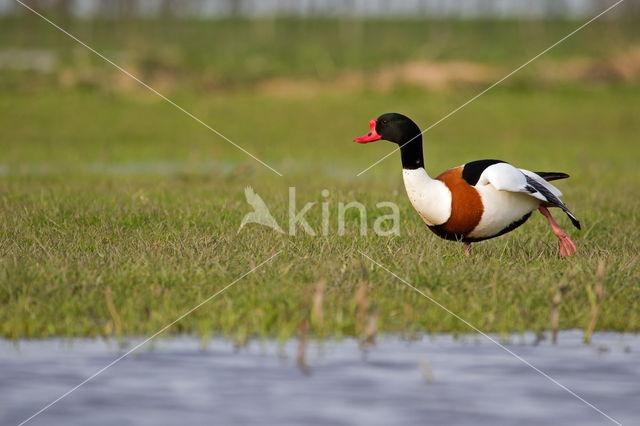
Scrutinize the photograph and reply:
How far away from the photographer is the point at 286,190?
12.3 metres

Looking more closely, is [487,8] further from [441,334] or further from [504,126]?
[441,334]

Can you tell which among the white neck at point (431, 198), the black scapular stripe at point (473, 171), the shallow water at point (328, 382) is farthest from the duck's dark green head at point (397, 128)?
the shallow water at point (328, 382)

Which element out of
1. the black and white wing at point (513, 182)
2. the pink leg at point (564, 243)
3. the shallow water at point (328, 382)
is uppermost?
the black and white wing at point (513, 182)

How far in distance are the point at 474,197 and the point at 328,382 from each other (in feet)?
8.98

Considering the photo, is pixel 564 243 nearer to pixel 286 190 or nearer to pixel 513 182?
pixel 513 182

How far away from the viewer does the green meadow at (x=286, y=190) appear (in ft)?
21.9

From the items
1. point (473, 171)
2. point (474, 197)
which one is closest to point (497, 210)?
point (474, 197)

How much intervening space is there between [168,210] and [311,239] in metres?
1.80

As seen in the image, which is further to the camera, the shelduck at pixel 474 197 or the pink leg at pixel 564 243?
the pink leg at pixel 564 243

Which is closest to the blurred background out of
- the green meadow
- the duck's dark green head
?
the green meadow

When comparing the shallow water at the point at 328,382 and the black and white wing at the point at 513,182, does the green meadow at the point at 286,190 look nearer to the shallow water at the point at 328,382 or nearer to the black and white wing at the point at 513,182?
the shallow water at the point at 328,382

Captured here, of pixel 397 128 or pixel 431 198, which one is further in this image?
pixel 397 128

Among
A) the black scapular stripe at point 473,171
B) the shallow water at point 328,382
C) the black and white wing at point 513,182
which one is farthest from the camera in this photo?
the black scapular stripe at point 473,171

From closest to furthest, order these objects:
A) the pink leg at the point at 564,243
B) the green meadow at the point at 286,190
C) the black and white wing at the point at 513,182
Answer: the green meadow at the point at 286,190
the black and white wing at the point at 513,182
the pink leg at the point at 564,243
